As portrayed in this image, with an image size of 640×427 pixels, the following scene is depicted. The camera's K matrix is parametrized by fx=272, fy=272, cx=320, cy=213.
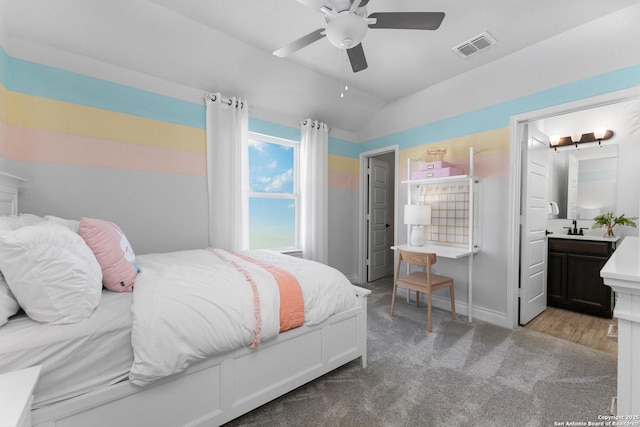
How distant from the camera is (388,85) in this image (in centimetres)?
345

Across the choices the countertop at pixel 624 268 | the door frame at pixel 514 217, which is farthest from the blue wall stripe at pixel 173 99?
the countertop at pixel 624 268

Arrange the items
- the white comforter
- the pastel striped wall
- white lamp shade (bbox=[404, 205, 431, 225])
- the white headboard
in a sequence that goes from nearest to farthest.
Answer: the white comforter < the white headboard < the pastel striped wall < white lamp shade (bbox=[404, 205, 431, 225])

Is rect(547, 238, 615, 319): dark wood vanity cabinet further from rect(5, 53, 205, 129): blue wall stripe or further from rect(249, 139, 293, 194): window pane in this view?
rect(5, 53, 205, 129): blue wall stripe

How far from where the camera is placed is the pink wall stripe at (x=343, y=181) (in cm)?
422

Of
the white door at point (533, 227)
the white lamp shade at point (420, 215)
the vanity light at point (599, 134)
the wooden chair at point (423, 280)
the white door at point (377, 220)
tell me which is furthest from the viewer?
the white door at point (377, 220)

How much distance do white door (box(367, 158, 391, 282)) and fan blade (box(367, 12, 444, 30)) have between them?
282cm

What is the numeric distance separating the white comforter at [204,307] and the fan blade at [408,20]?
5.55 ft

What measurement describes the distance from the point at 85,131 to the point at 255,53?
1.73 m

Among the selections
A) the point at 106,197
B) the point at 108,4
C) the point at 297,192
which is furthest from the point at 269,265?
the point at 108,4

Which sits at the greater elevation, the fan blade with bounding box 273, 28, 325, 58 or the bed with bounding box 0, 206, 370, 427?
the fan blade with bounding box 273, 28, 325, 58

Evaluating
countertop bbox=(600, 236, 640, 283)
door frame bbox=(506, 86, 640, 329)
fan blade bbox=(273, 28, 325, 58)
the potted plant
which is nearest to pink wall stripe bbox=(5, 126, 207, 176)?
fan blade bbox=(273, 28, 325, 58)

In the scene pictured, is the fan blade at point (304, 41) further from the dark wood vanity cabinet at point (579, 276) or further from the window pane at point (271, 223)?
the dark wood vanity cabinet at point (579, 276)

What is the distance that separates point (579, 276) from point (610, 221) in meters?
0.75

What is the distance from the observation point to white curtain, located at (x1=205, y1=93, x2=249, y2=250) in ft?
9.82
